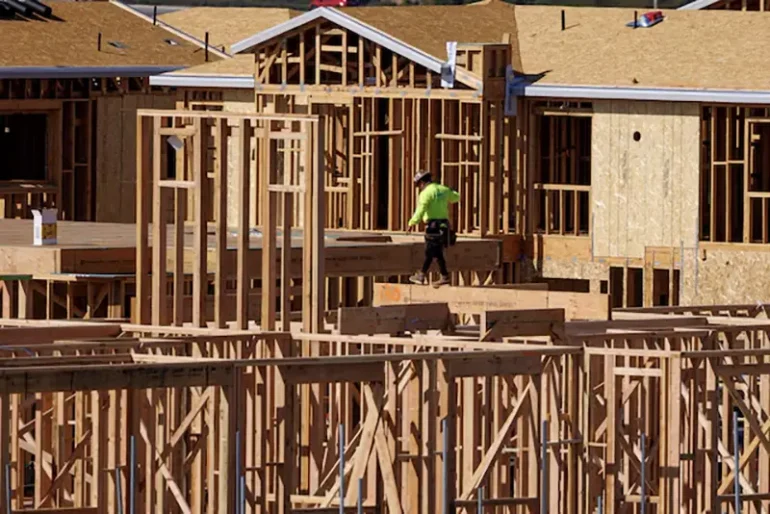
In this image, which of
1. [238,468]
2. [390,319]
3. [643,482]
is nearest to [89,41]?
[390,319]

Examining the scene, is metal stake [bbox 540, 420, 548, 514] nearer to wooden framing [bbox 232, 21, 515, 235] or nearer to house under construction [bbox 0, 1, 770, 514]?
house under construction [bbox 0, 1, 770, 514]

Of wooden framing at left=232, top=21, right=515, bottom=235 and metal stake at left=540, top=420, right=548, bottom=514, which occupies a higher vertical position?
wooden framing at left=232, top=21, right=515, bottom=235

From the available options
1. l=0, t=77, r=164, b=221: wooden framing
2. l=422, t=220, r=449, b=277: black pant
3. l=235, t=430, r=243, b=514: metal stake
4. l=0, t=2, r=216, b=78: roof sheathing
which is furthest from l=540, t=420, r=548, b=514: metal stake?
l=0, t=2, r=216, b=78: roof sheathing

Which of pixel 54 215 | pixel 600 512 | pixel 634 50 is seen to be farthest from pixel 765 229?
pixel 600 512

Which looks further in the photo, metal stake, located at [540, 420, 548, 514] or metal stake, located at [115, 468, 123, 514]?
metal stake, located at [540, 420, 548, 514]

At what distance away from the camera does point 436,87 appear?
4512 cm

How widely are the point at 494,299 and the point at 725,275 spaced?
11.6m

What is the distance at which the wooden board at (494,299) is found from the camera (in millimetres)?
30594

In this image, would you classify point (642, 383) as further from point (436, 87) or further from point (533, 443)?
point (436, 87)

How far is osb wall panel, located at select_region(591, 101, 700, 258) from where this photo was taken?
42.8 m

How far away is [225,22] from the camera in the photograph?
195ft

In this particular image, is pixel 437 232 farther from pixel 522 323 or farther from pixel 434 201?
pixel 522 323

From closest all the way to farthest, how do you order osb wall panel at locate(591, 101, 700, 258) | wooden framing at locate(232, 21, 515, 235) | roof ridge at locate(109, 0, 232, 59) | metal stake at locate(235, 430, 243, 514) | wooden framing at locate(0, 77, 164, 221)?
metal stake at locate(235, 430, 243, 514) < osb wall panel at locate(591, 101, 700, 258) < wooden framing at locate(232, 21, 515, 235) < wooden framing at locate(0, 77, 164, 221) < roof ridge at locate(109, 0, 232, 59)

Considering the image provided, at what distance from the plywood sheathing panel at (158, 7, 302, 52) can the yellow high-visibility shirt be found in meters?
21.5
